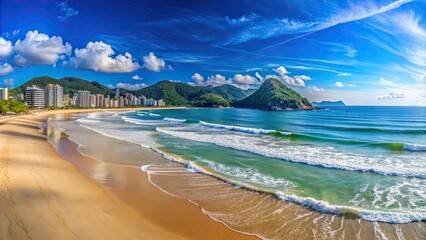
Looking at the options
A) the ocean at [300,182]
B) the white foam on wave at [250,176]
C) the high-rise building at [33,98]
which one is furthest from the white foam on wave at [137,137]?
the high-rise building at [33,98]

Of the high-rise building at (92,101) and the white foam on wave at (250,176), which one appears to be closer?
the white foam on wave at (250,176)

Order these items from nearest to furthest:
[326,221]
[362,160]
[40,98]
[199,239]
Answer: [199,239] < [326,221] < [362,160] < [40,98]

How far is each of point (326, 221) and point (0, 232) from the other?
838 cm

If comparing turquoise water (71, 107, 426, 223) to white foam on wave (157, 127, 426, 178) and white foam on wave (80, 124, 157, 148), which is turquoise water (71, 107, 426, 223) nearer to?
white foam on wave (157, 127, 426, 178)

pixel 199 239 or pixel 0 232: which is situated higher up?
pixel 0 232

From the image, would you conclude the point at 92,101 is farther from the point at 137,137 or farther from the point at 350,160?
the point at 350,160

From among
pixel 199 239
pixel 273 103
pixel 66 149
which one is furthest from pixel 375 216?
pixel 273 103

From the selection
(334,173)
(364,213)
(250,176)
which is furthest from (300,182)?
(364,213)

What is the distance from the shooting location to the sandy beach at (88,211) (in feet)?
21.5

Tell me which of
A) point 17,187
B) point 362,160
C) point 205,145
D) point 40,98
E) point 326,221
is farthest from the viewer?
point 40,98

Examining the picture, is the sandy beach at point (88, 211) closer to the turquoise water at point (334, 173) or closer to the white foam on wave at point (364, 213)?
the white foam on wave at point (364, 213)

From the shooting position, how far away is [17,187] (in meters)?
9.32

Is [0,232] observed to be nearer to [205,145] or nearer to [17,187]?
[17,187]

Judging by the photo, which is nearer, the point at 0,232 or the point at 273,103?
the point at 0,232
